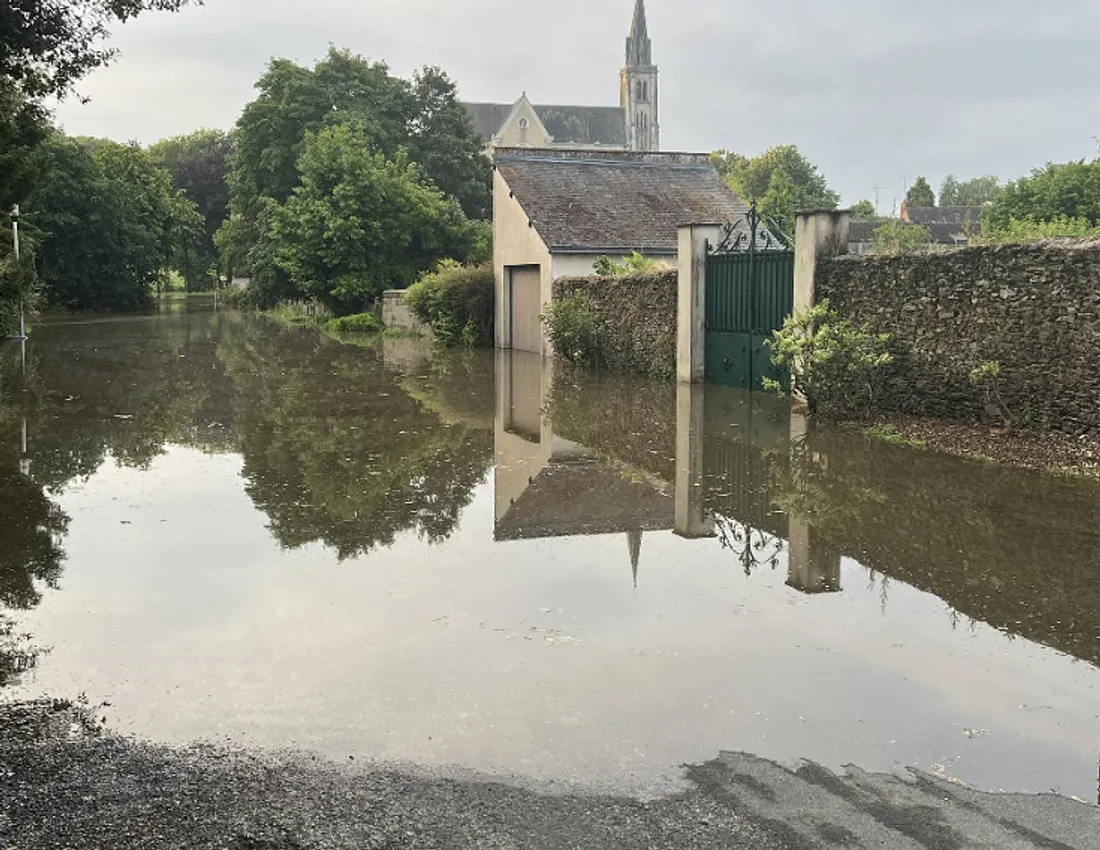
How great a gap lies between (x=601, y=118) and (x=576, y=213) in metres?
97.8

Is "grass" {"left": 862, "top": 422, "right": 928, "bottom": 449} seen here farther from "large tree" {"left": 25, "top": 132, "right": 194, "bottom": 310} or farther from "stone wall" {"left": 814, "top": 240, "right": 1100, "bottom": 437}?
"large tree" {"left": 25, "top": 132, "right": 194, "bottom": 310}

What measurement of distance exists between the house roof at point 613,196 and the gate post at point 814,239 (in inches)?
464

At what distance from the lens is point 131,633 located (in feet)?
19.7

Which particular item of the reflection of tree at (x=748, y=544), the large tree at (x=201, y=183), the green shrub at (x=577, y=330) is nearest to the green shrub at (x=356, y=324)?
the green shrub at (x=577, y=330)

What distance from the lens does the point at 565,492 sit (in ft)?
33.3

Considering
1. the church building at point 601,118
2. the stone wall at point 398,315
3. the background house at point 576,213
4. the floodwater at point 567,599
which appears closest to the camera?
the floodwater at point 567,599

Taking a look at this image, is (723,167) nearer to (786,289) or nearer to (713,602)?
(786,289)

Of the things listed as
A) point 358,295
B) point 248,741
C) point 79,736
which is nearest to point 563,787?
point 248,741

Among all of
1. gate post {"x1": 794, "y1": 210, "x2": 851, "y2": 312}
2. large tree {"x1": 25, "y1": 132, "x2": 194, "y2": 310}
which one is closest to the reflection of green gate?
gate post {"x1": 794, "y1": 210, "x2": 851, "y2": 312}

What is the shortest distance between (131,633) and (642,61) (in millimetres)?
128301

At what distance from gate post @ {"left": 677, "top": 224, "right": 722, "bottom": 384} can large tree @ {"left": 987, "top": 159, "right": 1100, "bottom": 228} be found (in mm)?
33218

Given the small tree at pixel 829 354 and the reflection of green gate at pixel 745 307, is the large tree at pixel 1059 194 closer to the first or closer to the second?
the reflection of green gate at pixel 745 307

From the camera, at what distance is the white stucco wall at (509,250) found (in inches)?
1069

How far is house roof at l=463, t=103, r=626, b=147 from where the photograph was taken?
379ft
